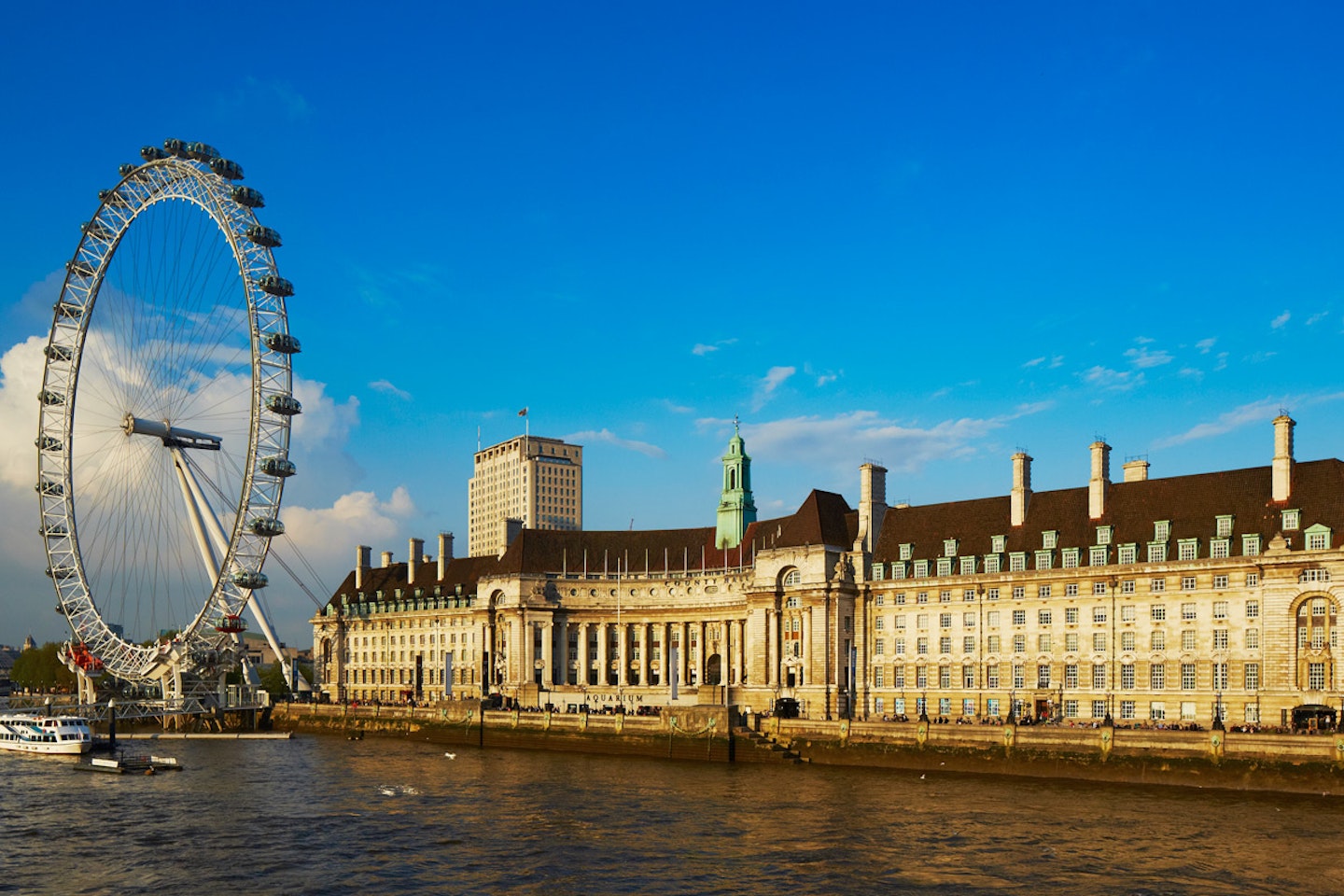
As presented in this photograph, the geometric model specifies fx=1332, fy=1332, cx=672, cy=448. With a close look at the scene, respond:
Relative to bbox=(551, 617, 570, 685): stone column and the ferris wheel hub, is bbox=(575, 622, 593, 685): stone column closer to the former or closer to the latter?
bbox=(551, 617, 570, 685): stone column

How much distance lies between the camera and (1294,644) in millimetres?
83188

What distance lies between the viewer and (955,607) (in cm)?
10238

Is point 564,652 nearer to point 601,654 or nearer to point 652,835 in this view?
point 601,654

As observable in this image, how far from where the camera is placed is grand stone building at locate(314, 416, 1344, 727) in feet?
284

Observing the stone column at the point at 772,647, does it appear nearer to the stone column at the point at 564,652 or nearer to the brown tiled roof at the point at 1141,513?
the brown tiled roof at the point at 1141,513

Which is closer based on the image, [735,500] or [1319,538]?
[1319,538]

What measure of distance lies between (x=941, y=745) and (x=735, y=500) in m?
61.5

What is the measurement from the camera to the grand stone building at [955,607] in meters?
86.5

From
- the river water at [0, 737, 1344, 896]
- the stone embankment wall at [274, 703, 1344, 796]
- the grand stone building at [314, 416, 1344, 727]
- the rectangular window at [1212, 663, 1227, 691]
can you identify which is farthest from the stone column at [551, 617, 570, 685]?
the rectangular window at [1212, 663, 1227, 691]

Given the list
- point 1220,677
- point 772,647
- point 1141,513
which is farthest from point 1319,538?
point 772,647

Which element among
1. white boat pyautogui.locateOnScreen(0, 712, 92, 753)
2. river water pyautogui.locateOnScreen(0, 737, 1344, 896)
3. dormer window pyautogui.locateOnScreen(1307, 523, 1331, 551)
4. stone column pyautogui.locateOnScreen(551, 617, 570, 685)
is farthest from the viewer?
stone column pyautogui.locateOnScreen(551, 617, 570, 685)

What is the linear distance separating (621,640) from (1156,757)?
2882 inches

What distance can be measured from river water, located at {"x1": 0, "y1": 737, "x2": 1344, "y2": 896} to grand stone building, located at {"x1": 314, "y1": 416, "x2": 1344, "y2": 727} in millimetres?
19283

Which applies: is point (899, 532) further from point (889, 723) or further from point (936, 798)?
point (936, 798)
